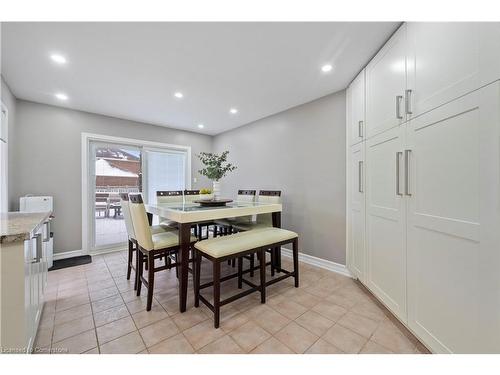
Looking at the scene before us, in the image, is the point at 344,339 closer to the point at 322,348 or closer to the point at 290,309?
the point at 322,348

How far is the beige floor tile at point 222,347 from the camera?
1382 millimetres

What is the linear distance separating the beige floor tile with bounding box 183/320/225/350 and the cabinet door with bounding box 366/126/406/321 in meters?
1.46

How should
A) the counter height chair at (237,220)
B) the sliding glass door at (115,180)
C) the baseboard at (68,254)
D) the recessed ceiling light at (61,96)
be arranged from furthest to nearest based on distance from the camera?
the sliding glass door at (115,180), the baseboard at (68,254), the counter height chair at (237,220), the recessed ceiling light at (61,96)

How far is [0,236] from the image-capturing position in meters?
0.96

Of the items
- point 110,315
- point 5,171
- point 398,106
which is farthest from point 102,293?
point 398,106

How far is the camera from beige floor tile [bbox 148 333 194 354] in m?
1.38

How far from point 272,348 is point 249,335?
0.21 meters

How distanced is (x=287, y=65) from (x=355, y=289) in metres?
2.56

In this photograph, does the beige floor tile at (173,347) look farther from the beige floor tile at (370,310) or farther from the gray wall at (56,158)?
the gray wall at (56,158)

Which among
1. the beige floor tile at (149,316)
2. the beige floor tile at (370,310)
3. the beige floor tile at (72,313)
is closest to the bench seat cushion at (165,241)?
the beige floor tile at (149,316)

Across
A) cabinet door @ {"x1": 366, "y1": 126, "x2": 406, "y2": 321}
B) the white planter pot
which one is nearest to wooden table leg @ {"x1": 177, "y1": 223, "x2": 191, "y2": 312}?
the white planter pot

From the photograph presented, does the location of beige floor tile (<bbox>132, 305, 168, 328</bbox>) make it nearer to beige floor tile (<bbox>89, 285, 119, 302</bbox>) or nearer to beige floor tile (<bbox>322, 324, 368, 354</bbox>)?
beige floor tile (<bbox>89, 285, 119, 302</bbox>)

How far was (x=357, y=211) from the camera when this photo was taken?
233cm
